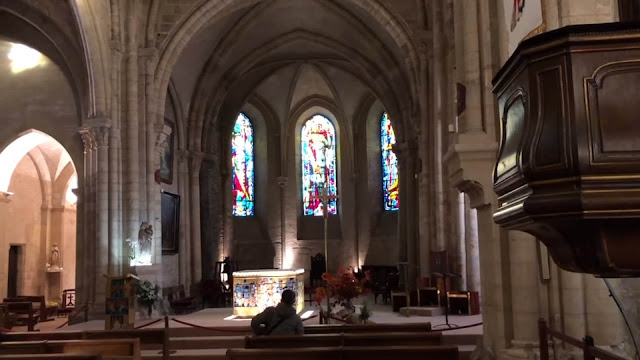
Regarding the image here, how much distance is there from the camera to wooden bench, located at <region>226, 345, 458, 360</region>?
5.58m

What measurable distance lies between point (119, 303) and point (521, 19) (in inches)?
356

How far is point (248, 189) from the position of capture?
28.9 metres

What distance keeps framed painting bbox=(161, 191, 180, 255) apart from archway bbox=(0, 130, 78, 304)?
9.19ft

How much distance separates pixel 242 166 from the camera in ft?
94.2

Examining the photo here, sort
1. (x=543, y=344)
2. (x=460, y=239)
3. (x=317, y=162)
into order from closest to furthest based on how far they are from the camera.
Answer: (x=543, y=344)
(x=460, y=239)
(x=317, y=162)

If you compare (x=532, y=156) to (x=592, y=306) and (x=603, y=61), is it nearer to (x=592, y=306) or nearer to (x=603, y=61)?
(x=603, y=61)

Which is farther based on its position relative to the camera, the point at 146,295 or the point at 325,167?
the point at 325,167

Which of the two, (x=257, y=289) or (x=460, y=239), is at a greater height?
(x=460, y=239)

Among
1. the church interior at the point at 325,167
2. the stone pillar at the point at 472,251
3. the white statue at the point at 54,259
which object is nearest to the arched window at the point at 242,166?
the church interior at the point at 325,167

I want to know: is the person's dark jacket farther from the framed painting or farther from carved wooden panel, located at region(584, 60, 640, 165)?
the framed painting

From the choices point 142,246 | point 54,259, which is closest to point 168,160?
point 54,259

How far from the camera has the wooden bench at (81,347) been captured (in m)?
6.30

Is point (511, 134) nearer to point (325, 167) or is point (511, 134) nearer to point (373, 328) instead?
point (373, 328)

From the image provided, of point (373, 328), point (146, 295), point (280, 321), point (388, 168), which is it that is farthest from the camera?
point (388, 168)
